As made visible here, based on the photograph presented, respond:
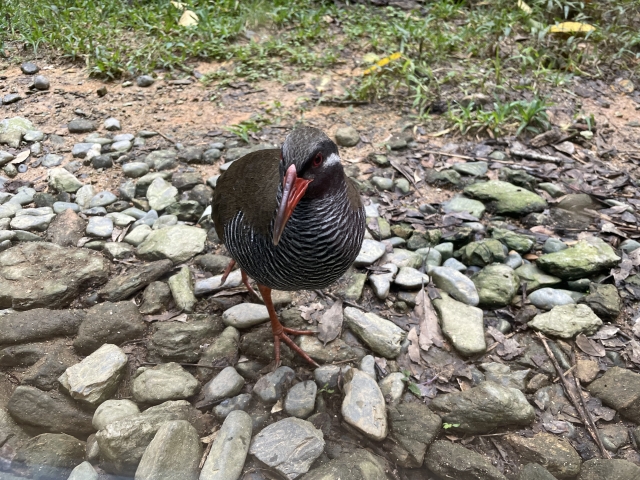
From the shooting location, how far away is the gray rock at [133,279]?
3086mm

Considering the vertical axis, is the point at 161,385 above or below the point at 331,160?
below

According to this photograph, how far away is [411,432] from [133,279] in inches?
77.1

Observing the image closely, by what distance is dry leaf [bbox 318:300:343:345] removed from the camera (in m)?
3.00

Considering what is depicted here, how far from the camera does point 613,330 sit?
2.91 metres

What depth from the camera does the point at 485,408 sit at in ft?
7.91

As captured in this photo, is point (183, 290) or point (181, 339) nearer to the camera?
point (181, 339)

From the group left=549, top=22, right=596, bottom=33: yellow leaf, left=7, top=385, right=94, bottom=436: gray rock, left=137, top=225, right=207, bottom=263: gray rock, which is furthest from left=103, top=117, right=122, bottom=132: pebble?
left=549, top=22, right=596, bottom=33: yellow leaf

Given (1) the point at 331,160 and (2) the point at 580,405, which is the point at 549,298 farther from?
(1) the point at 331,160

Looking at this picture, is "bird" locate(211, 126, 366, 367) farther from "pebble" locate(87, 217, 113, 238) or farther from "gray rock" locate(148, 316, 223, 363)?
"pebble" locate(87, 217, 113, 238)

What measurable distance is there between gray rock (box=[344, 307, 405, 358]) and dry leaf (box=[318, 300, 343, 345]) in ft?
0.19

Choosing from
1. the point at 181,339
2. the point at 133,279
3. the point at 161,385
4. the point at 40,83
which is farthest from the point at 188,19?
the point at 161,385

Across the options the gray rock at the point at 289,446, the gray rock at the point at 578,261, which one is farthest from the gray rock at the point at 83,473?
the gray rock at the point at 578,261

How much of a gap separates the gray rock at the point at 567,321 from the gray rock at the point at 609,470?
851 mm

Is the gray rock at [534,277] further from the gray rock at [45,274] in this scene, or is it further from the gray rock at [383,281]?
the gray rock at [45,274]
